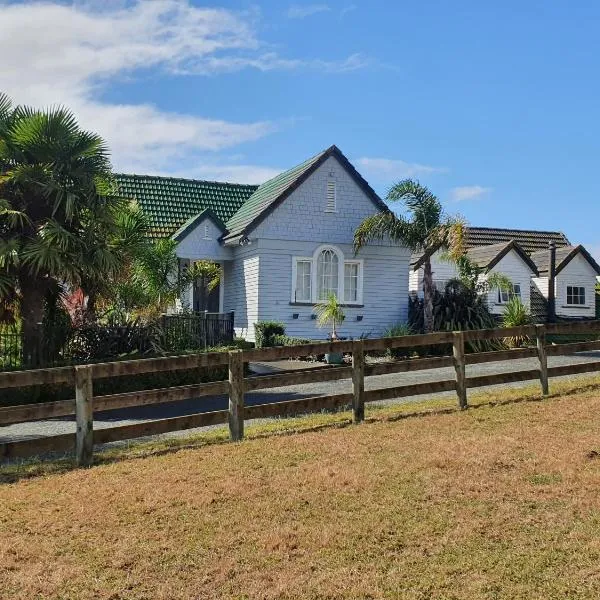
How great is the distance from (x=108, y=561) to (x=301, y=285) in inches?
760

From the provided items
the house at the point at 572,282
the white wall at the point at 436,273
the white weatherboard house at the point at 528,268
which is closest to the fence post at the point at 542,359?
the white weatherboard house at the point at 528,268

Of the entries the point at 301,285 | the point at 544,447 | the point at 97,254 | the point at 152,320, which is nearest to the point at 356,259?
the point at 301,285

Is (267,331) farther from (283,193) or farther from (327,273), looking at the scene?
(283,193)

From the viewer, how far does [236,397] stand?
9.64 m

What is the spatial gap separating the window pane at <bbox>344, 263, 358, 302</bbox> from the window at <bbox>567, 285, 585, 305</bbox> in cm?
1536

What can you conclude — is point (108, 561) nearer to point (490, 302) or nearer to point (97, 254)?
point (97, 254)

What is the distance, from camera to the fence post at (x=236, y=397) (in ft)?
31.4

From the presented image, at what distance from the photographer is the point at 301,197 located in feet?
80.5

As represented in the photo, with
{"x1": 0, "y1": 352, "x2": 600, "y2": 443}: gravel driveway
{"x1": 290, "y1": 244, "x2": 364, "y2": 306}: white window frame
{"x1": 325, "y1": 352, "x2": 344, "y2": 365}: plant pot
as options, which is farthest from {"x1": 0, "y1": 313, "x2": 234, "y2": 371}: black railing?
{"x1": 290, "y1": 244, "x2": 364, "y2": 306}: white window frame

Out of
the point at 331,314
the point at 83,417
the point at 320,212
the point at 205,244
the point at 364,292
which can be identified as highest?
the point at 320,212

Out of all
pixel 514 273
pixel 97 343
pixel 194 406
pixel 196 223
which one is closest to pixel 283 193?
pixel 196 223

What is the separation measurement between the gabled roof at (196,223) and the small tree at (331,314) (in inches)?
186

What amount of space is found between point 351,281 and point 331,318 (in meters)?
2.88

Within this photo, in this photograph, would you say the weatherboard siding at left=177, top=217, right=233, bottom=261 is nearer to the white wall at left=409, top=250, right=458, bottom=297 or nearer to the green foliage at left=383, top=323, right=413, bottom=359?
the green foliage at left=383, top=323, right=413, bottom=359
